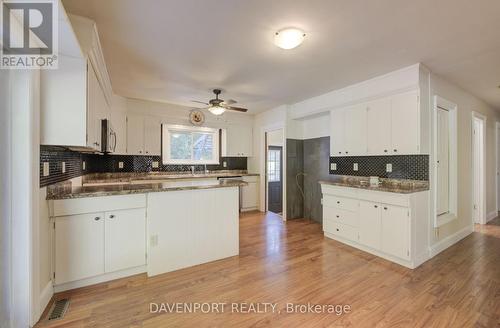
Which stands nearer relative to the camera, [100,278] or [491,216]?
[100,278]

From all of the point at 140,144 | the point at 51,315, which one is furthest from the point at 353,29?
the point at 140,144

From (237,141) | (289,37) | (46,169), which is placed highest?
(289,37)

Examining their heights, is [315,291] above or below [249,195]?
below

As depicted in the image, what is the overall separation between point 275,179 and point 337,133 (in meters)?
3.02

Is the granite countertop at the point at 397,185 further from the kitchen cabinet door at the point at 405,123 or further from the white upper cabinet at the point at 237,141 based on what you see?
the white upper cabinet at the point at 237,141

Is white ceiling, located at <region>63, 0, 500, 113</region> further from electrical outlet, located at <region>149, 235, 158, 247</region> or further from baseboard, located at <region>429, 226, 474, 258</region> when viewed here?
baseboard, located at <region>429, 226, 474, 258</region>

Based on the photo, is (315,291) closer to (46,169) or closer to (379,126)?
(379,126)

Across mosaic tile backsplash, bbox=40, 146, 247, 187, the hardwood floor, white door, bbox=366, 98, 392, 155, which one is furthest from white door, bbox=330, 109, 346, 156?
mosaic tile backsplash, bbox=40, 146, 247, 187

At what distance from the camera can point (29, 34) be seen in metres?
1.61

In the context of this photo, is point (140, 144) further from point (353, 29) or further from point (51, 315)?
point (353, 29)

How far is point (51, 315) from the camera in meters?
1.82

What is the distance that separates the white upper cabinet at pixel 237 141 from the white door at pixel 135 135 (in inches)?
76.2

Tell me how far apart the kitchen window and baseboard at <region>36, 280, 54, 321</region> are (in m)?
3.29

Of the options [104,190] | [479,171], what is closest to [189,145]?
[104,190]
